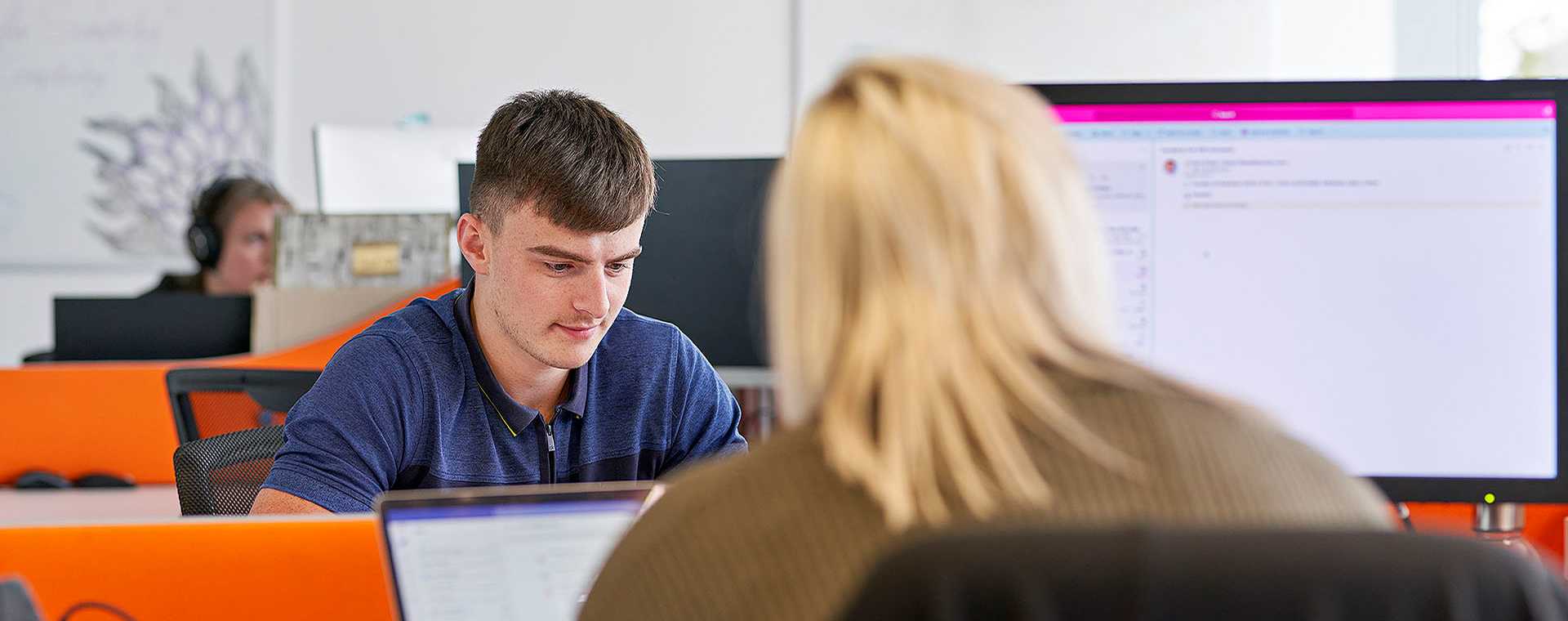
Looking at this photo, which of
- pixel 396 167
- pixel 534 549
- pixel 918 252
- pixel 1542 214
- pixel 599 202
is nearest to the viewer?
pixel 918 252

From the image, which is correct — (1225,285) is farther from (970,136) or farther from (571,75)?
(571,75)

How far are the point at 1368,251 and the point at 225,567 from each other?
2.74 feet

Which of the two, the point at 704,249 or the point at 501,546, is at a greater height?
the point at 704,249

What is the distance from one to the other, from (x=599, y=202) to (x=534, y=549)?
592 mm

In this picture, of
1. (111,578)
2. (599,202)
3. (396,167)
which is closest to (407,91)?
(396,167)

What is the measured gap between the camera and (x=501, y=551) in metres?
0.80

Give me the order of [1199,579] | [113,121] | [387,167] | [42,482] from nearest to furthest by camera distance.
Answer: [1199,579] → [42,482] → [387,167] → [113,121]

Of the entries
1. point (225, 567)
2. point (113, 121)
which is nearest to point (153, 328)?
point (225, 567)

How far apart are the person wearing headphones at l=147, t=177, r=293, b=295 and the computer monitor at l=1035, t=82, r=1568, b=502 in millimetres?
2677

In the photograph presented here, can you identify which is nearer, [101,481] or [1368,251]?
[1368,251]

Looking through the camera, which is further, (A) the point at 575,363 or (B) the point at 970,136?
(A) the point at 575,363

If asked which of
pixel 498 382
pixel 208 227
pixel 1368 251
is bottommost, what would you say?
pixel 498 382

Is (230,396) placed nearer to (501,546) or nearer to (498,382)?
(498,382)

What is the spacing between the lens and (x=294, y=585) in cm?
90
